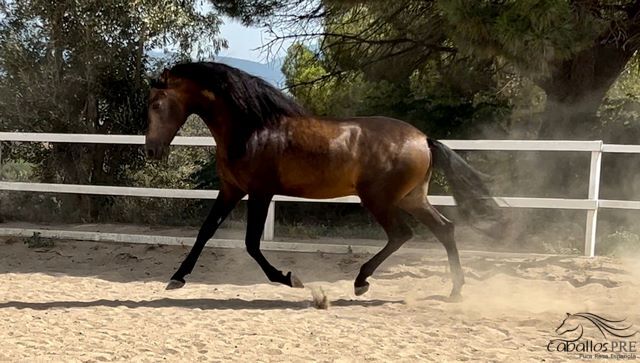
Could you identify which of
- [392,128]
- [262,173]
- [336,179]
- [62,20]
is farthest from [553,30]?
[62,20]

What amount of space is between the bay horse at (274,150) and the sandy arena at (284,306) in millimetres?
436

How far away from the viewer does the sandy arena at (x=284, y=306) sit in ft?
11.5

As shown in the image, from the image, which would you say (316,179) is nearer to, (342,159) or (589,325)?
(342,159)

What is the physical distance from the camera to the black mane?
505 centimetres

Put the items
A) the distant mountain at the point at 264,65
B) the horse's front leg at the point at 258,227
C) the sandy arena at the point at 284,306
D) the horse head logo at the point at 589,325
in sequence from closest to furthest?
the sandy arena at the point at 284,306, the horse head logo at the point at 589,325, the horse's front leg at the point at 258,227, the distant mountain at the point at 264,65

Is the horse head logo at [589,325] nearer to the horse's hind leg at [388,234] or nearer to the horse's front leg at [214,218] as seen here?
the horse's hind leg at [388,234]

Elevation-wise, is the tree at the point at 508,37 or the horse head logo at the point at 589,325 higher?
the tree at the point at 508,37

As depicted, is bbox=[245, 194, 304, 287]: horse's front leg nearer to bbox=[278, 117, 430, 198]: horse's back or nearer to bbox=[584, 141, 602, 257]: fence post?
bbox=[278, 117, 430, 198]: horse's back

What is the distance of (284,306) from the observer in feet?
16.2

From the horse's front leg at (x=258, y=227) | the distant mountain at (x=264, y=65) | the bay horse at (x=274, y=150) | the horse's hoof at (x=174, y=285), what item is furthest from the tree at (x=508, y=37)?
the horse's hoof at (x=174, y=285)

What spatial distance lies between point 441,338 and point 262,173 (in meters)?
1.92

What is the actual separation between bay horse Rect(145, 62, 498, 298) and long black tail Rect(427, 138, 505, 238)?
0.60 feet

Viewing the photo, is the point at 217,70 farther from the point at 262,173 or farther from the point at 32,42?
the point at 32,42

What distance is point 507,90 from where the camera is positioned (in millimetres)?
10578
